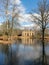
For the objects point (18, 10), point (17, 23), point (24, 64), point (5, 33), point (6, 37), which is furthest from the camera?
point (17, 23)

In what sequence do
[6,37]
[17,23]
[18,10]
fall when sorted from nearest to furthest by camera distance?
1. [6,37]
2. [18,10]
3. [17,23]

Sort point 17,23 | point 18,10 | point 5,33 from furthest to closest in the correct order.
→ point 17,23 → point 18,10 → point 5,33

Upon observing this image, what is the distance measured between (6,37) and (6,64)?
74.7ft

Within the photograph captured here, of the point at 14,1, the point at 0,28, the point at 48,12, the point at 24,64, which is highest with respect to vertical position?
the point at 14,1

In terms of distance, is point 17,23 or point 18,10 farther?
point 17,23

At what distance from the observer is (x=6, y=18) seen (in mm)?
35188

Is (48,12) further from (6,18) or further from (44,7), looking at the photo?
(6,18)

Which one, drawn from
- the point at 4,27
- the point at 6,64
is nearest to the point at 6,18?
the point at 4,27

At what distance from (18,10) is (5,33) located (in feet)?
22.3

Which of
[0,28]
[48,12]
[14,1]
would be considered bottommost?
[0,28]

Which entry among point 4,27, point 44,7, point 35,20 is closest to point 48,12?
point 44,7

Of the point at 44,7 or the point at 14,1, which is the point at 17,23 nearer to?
the point at 14,1

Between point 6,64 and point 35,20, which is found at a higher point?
point 35,20

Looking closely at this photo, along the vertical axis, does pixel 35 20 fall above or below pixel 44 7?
below
